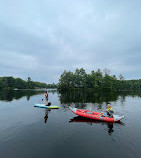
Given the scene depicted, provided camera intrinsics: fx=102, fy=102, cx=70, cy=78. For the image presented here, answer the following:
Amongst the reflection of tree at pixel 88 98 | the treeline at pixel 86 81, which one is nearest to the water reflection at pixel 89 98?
the reflection of tree at pixel 88 98

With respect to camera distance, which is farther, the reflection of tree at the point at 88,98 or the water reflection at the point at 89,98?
the reflection of tree at the point at 88,98

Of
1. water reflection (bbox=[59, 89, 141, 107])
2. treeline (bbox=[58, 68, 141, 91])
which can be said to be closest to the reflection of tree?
water reflection (bbox=[59, 89, 141, 107])

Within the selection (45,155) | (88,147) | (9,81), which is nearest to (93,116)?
(88,147)

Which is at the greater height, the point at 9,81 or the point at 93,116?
the point at 9,81

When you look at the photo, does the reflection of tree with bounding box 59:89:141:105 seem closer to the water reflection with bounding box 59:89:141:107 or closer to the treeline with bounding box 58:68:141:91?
the water reflection with bounding box 59:89:141:107

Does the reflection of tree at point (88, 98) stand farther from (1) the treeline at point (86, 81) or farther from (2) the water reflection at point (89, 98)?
(1) the treeline at point (86, 81)

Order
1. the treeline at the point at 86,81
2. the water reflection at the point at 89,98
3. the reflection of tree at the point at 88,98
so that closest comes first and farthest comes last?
the water reflection at the point at 89,98
the reflection of tree at the point at 88,98
the treeline at the point at 86,81

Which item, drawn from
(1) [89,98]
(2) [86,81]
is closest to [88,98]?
(1) [89,98]

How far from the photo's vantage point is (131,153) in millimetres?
6727

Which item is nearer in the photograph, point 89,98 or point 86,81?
point 89,98

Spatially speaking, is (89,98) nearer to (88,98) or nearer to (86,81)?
(88,98)

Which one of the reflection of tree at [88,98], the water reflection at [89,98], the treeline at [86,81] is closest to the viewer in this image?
the water reflection at [89,98]

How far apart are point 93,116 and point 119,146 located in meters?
5.95

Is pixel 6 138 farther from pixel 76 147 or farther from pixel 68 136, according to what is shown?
pixel 76 147
